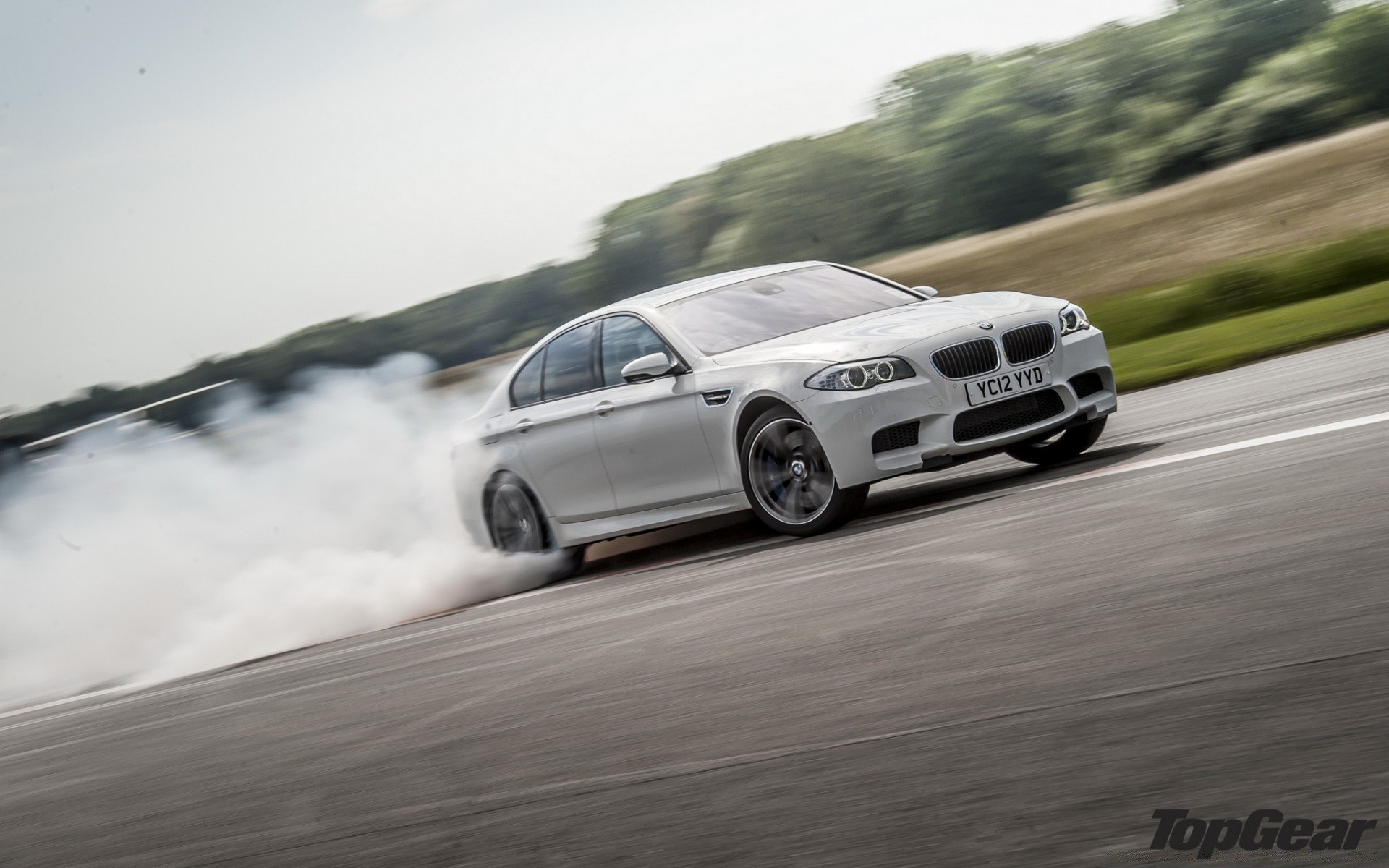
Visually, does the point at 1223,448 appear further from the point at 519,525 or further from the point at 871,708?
the point at 519,525

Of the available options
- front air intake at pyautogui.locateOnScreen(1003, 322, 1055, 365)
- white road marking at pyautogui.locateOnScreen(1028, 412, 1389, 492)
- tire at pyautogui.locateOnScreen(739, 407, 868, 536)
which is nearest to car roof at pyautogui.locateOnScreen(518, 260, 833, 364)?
tire at pyautogui.locateOnScreen(739, 407, 868, 536)

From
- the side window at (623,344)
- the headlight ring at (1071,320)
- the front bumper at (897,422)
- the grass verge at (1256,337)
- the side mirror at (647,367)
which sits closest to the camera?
the front bumper at (897,422)

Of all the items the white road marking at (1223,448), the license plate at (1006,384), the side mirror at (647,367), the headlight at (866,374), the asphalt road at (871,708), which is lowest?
the white road marking at (1223,448)

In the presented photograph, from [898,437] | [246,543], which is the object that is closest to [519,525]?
[898,437]

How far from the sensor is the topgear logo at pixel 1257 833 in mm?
2650

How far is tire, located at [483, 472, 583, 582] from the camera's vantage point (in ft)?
31.2

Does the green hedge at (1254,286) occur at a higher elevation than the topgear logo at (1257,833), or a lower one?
lower

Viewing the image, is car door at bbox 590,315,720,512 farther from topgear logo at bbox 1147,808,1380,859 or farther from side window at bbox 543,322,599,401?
topgear logo at bbox 1147,808,1380,859

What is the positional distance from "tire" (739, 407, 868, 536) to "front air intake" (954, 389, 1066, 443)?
23.9 inches

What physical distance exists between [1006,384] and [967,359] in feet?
0.80

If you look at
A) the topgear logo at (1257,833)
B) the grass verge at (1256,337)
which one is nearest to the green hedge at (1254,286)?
the grass verge at (1256,337)

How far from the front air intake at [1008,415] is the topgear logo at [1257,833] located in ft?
15.2

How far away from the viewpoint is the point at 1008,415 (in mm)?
7602

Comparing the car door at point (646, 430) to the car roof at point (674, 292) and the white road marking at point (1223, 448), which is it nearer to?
the car roof at point (674, 292)
